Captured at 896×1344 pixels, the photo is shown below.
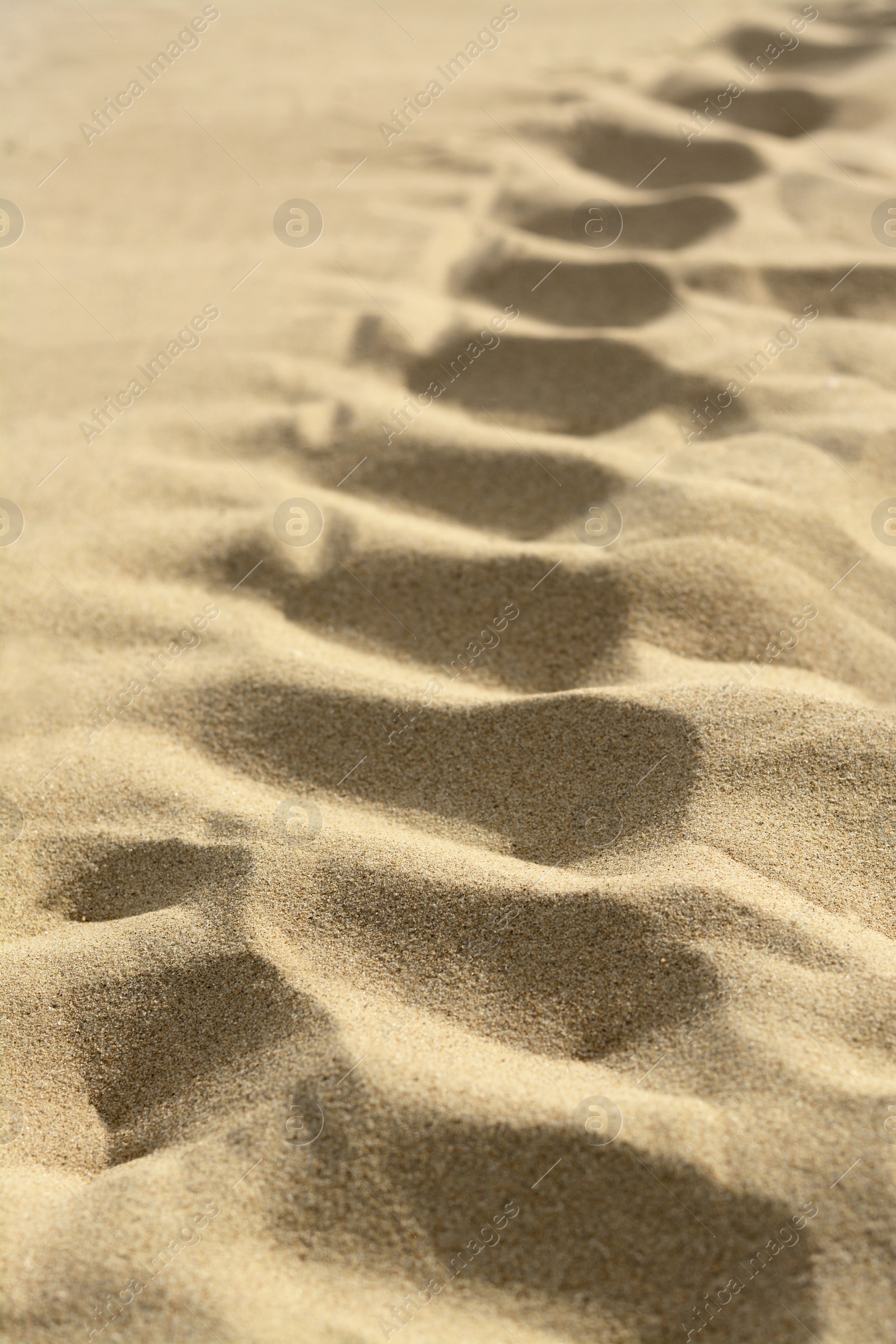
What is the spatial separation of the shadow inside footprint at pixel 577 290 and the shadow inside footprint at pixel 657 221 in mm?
193

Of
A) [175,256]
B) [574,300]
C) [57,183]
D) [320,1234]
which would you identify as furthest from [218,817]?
[57,183]

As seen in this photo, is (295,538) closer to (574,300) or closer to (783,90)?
(574,300)

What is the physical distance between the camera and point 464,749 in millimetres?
1524

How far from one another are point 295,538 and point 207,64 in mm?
3516

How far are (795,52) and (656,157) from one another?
0.94 m

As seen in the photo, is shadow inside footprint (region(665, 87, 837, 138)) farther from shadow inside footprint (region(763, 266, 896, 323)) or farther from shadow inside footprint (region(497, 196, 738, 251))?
shadow inside footprint (region(763, 266, 896, 323))

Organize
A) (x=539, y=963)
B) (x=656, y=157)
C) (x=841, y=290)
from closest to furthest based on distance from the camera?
(x=539, y=963), (x=841, y=290), (x=656, y=157)

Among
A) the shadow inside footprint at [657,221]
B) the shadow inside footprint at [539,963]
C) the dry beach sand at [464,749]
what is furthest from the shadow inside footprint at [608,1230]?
the shadow inside footprint at [657,221]

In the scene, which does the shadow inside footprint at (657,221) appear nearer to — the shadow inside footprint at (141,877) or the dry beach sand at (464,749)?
the dry beach sand at (464,749)

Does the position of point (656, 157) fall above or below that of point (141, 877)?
above

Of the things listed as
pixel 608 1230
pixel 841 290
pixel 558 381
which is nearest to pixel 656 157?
pixel 841 290

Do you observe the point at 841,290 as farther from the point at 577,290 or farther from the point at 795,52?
the point at 795,52

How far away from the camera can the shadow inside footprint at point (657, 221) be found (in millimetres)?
2766

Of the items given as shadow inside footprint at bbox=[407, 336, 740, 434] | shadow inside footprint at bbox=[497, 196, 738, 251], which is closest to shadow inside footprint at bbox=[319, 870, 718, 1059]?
shadow inside footprint at bbox=[407, 336, 740, 434]
